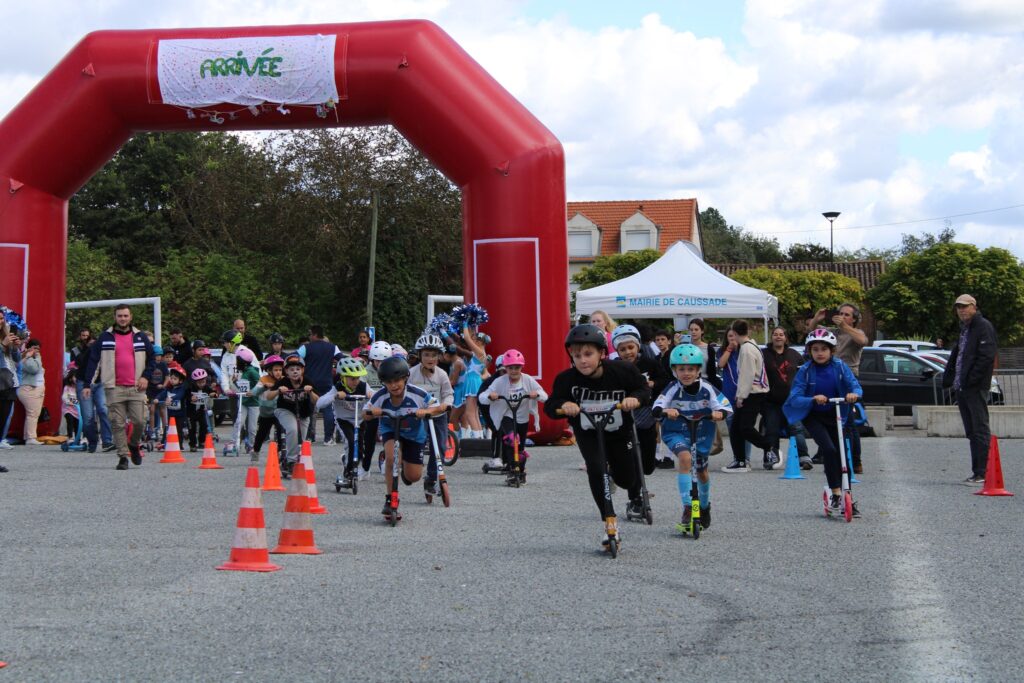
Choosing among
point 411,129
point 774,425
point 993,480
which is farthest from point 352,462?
point 411,129

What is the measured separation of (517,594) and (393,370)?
13.5 feet

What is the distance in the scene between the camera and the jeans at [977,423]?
13.4 m

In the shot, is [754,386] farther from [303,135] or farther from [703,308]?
[303,135]

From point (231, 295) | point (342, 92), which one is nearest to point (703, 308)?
point (342, 92)

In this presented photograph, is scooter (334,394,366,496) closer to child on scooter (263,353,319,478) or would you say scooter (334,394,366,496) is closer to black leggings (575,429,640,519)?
child on scooter (263,353,319,478)

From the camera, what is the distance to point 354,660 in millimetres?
5789

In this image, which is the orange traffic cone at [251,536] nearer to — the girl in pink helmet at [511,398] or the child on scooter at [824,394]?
the child on scooter at [824,394]

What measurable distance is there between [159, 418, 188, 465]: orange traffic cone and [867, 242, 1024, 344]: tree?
140ft

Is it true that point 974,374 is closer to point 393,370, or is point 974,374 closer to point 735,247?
point 393,370

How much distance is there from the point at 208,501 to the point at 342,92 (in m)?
8.67

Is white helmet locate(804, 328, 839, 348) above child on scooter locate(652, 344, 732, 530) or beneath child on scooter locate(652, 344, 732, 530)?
above

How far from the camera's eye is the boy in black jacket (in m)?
8.96

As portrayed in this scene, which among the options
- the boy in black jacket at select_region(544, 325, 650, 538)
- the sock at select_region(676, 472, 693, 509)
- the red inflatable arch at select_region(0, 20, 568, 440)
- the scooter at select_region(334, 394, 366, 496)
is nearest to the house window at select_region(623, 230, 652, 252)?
the red inflatable arch at select_region(0, 20, 568, 440)

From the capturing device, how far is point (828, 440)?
10.8m
